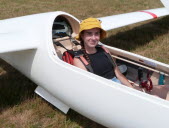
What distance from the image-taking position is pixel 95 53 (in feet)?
11.0

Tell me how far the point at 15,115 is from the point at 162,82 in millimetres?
2301

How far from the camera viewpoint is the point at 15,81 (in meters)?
4.68

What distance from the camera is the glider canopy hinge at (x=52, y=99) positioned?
11.7 feet

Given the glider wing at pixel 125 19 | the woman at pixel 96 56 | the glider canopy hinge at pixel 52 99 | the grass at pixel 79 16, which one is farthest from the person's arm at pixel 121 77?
the glider wing at pixel 125 19

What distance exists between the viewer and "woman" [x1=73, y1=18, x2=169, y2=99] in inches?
123

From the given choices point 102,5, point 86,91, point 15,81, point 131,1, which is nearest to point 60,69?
point 86,91

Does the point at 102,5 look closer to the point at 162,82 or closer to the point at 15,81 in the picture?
the point at 15,81

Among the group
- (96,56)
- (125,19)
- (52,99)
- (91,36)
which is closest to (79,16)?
(125,19)

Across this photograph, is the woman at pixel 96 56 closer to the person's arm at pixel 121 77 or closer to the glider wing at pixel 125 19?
the person's arm at pixel 121 77

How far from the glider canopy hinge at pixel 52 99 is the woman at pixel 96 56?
2.44 ft

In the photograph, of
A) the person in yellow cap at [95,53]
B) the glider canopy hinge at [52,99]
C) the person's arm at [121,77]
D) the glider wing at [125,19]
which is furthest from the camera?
the glider wing at [125,19]

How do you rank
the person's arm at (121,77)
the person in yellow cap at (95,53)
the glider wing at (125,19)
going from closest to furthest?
1. the person in yellow cap at (95,53)
2. the person's arm at (121,77)
3. the glider wing at (125,19)

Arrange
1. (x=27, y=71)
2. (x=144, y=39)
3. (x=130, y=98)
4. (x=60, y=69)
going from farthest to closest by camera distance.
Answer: (x=144, y=39) → (x=27, y=71) → (x=60, y=69) → (x=130, y=98)

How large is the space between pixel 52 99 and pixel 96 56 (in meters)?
1.01
